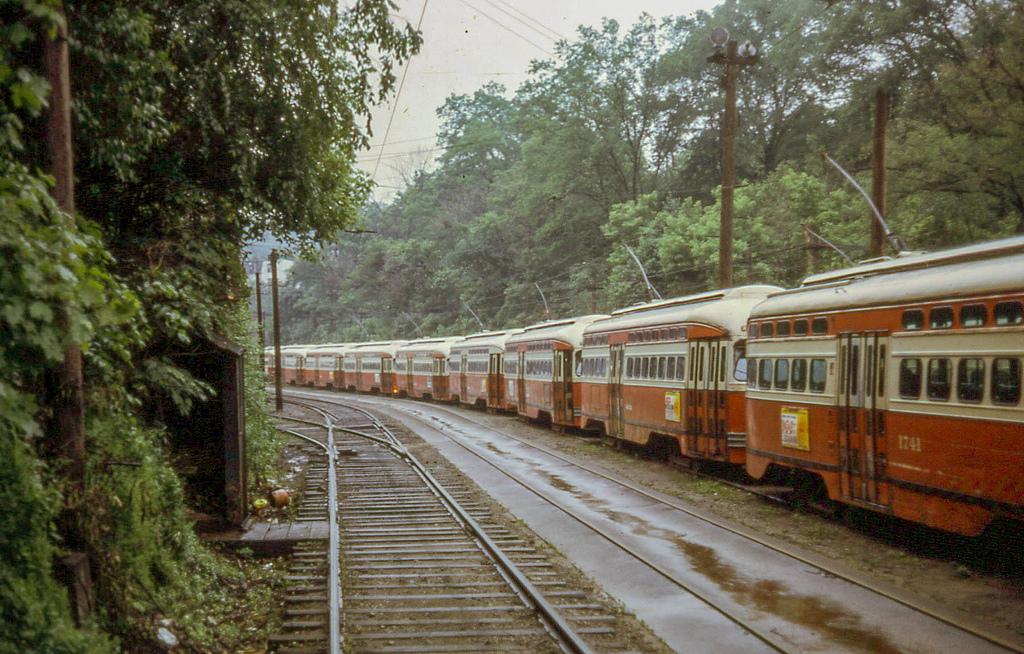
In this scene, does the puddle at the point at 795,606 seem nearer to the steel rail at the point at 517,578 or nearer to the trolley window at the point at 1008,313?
the steel rail at the point at 517,578

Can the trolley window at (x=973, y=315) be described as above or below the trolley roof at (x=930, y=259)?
below

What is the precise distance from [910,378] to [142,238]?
9.60 metres

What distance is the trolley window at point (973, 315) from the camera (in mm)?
9484

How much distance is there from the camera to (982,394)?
9352 millimetres

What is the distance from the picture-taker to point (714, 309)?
1736cm

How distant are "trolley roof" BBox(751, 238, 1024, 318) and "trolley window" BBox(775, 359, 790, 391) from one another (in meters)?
0.81

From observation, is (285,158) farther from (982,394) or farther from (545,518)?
(982,394)

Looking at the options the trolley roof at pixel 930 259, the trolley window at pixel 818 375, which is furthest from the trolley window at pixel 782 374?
the trolley roof at pixel 930 259

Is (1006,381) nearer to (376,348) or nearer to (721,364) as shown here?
(721,364)

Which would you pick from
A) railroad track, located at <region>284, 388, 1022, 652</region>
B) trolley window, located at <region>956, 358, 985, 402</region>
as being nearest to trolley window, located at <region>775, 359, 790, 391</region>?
railroad track, located at <region>284, 388, 1022, 652</region>

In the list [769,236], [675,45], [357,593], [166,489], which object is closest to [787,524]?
[357,593]

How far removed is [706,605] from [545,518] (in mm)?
5398

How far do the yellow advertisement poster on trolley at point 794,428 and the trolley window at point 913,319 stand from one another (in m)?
2.60

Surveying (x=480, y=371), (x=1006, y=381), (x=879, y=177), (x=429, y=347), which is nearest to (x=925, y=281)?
(x=1006, y=381)
